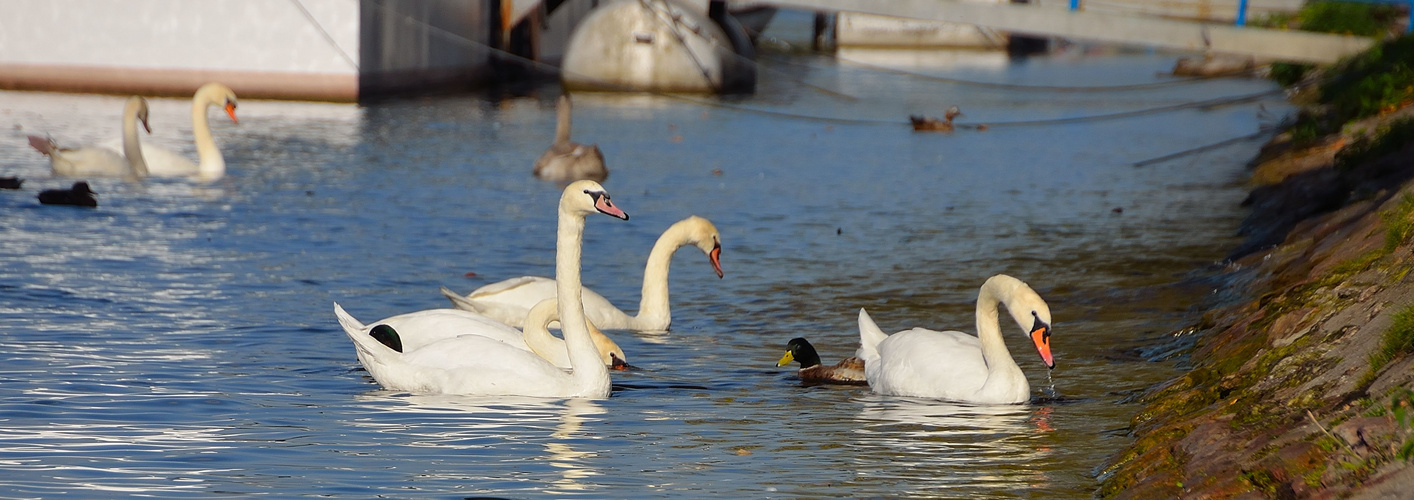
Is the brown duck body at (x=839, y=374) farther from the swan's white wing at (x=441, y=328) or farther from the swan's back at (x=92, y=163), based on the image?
the swan's back at (x=92, y=163)

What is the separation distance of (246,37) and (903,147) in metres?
16.1

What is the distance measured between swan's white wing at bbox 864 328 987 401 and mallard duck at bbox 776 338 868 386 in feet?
1.01

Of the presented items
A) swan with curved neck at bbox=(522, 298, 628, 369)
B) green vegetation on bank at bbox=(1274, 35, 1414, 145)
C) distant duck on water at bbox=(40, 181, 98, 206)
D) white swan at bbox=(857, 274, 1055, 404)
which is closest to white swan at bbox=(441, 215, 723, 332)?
swan with curved neck at bbox=(522, 298, 628, 369)

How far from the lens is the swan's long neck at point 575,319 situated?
31.3ft

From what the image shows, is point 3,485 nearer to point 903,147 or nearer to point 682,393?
point 682,393

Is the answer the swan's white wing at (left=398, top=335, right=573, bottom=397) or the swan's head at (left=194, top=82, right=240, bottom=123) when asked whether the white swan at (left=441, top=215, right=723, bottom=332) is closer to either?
the swan's white wing at (left=398, top=335, right=573, bottom=397)

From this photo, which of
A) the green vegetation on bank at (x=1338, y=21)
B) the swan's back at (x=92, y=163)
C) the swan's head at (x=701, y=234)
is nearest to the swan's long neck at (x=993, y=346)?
the swan's head at (x=701, y=234)

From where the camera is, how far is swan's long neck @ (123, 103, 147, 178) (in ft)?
68.4

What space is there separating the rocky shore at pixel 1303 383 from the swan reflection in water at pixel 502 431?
2363 mm

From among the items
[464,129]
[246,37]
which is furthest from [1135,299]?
[246,37]

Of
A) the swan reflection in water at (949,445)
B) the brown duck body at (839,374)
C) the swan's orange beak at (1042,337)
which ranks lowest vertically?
the swan reflection in water at (949,445)

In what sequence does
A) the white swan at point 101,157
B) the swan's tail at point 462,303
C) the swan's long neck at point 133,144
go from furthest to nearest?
the swan's long neck at point 133,144, the white swan at point 101,157, the swan's tail at point 462,303

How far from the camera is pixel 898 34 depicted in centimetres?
7044

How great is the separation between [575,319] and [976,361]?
2250 millimetres
